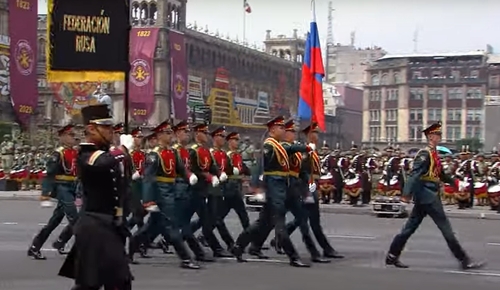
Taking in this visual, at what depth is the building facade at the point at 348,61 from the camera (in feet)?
426

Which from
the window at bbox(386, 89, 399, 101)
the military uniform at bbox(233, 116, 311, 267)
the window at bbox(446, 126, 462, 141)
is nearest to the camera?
the military uniform at bbox(233, 116, 311, 267)

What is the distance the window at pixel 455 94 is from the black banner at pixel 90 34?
8382 centimetres

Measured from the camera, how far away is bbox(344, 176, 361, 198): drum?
24234 mm

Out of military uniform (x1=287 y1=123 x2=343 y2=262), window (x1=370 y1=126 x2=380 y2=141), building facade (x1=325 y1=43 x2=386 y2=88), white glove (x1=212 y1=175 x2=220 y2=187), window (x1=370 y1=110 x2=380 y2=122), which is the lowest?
military uniform (x1=287 y1=123 x2=343 y2=262)

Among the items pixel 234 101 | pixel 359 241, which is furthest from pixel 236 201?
pixel 234 101

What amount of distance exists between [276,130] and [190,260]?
75.2 inches

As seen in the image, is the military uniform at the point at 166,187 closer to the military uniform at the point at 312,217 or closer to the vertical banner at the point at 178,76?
the military uniform at the point at 312,217

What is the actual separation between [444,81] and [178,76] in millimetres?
41831

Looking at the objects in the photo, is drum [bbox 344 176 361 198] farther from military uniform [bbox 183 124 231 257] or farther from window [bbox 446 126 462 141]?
window [bbox 446 126 462 141]

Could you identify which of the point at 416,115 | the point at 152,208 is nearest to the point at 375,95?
the point at 416,115

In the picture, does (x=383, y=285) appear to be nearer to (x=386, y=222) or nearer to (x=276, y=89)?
(x=386, y=222)

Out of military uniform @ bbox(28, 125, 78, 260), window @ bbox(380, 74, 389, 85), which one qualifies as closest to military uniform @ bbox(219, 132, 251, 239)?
military uniform @ bbox(28, 125, 78, 260)

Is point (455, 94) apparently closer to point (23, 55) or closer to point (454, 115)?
point (454, 115)

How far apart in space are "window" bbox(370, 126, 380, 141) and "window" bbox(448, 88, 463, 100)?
35.5ft
